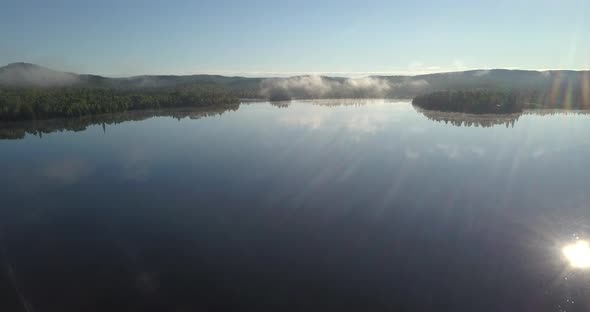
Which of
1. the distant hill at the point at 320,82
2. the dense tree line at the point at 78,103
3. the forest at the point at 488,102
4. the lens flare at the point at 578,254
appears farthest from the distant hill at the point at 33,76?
the lens flare at the point at 578,254

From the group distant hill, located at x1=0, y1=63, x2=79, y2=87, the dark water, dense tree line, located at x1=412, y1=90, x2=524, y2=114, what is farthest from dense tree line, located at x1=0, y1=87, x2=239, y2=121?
distant hill, located at x1=0, y1=63, x2=79, y2=87

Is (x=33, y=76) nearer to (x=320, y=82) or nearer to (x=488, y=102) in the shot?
(x=320, y=82)

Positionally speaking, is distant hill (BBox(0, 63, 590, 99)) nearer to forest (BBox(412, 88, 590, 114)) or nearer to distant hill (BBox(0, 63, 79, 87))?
distant hill (BBox(0, 63, 79, 87))

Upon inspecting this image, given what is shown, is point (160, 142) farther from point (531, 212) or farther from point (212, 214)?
point (531, 212)

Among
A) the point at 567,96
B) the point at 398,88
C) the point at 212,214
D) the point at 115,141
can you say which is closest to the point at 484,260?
the point at 212,214

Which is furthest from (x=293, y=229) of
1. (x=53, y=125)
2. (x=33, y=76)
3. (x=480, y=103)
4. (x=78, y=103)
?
(x=33, y=76)

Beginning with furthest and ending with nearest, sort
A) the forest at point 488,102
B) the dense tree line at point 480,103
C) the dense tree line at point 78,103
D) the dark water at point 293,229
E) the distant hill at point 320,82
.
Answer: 1. the distant hill at point 320,82
2. the forest at point 488,102
3. the dense tree line at point 480,103
4. the dense tree line at point 78,103
5. the dark water at point 293,229

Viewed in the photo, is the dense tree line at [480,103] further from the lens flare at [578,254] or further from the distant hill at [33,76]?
the distant hill at [33,76]
